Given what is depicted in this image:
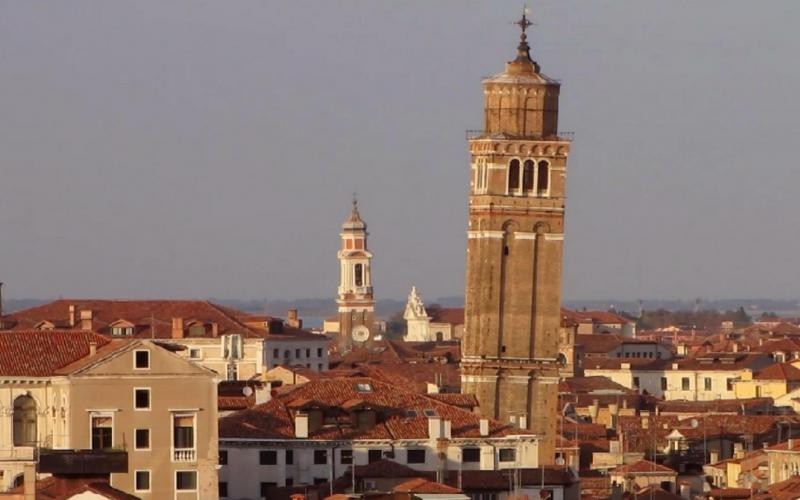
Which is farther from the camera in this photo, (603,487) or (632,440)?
(632,440)

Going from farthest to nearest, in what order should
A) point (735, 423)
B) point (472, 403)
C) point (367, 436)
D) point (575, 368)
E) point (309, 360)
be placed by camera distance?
point (575, 368), point (309, 360), point (735, 423), point (472, 403), point (367, 436)

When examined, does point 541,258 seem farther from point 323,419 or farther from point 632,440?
point 323,419

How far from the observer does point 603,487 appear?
76.4 meters

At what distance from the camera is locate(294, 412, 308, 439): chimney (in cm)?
7188

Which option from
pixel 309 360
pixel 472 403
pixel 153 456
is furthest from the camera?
pixel 309 360

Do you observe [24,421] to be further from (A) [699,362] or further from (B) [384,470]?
(A) [699,362]

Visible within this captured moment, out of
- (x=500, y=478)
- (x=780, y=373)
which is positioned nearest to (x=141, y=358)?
(x=500, y=478)

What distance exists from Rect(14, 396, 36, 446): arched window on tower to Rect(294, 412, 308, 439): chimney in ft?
42.6

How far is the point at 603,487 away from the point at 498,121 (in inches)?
1108

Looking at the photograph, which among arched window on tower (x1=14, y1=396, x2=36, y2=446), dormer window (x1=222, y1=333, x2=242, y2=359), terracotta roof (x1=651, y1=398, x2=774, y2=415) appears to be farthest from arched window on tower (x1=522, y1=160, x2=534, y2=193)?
arched window on tower (x1=14, y1=396, x2=36, y2=446)

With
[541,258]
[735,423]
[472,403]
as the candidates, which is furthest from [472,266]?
[472,403]

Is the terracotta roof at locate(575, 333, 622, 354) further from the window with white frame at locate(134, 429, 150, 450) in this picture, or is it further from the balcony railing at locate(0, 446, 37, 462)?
the window with white frame at locate(134, 429, 150, 450)

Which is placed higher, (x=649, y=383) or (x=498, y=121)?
(x=498, y=121)

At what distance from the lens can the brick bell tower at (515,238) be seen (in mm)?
101875
